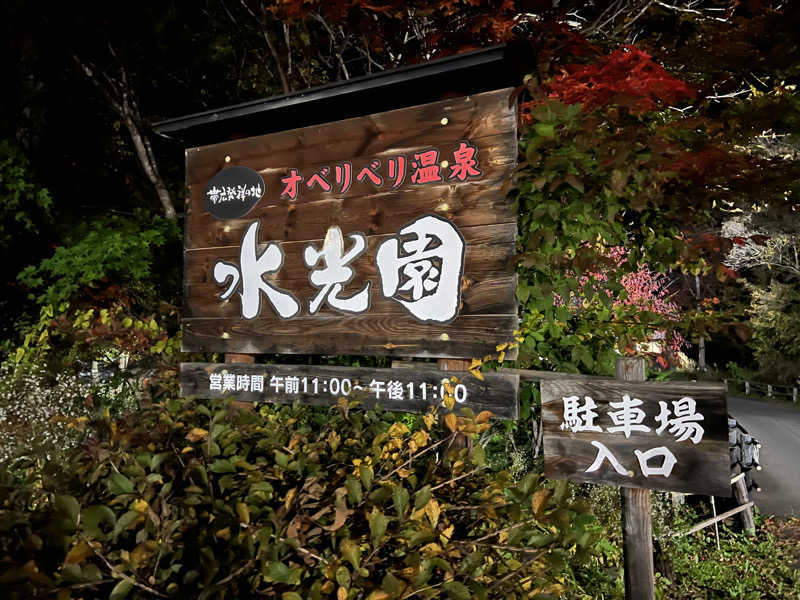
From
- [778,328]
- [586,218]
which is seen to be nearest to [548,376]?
[586,218]

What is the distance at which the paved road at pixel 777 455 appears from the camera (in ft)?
27.4

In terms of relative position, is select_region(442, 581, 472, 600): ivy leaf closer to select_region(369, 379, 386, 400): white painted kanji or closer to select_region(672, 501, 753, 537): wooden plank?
select_region(369, 379, 386, 400): white painted kanji

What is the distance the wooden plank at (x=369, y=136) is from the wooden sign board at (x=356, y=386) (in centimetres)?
154

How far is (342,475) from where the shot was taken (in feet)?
6.94

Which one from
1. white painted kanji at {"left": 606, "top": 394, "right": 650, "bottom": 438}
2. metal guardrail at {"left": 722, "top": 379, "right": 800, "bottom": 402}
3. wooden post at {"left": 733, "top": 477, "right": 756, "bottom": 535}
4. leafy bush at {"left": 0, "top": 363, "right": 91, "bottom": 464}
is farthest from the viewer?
metal guardrail at {"left": 722, "top": 379, "right": 800, "bottom": 402}

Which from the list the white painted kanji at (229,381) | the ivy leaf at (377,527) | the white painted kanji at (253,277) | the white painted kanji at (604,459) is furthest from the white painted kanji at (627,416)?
the white painted kanji at (229,381)

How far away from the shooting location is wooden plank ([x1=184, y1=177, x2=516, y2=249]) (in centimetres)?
359

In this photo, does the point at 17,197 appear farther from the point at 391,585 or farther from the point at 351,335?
the point at 391,585

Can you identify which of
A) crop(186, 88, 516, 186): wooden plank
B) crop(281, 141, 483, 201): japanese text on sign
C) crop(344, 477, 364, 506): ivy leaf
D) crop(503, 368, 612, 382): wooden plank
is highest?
crop(186, 88, 516, 186): wooden plank

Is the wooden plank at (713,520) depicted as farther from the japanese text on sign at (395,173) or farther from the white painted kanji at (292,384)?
the japanese text on sign at (395,173)

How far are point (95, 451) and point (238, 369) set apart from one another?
8.13 ft

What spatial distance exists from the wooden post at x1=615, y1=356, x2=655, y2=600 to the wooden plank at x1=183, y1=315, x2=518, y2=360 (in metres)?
0.67

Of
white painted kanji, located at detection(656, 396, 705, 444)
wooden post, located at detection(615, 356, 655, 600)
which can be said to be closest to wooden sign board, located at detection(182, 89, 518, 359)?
wooden post, located at detection(615, 356, 655, 600)

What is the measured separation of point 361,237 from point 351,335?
69 cm
